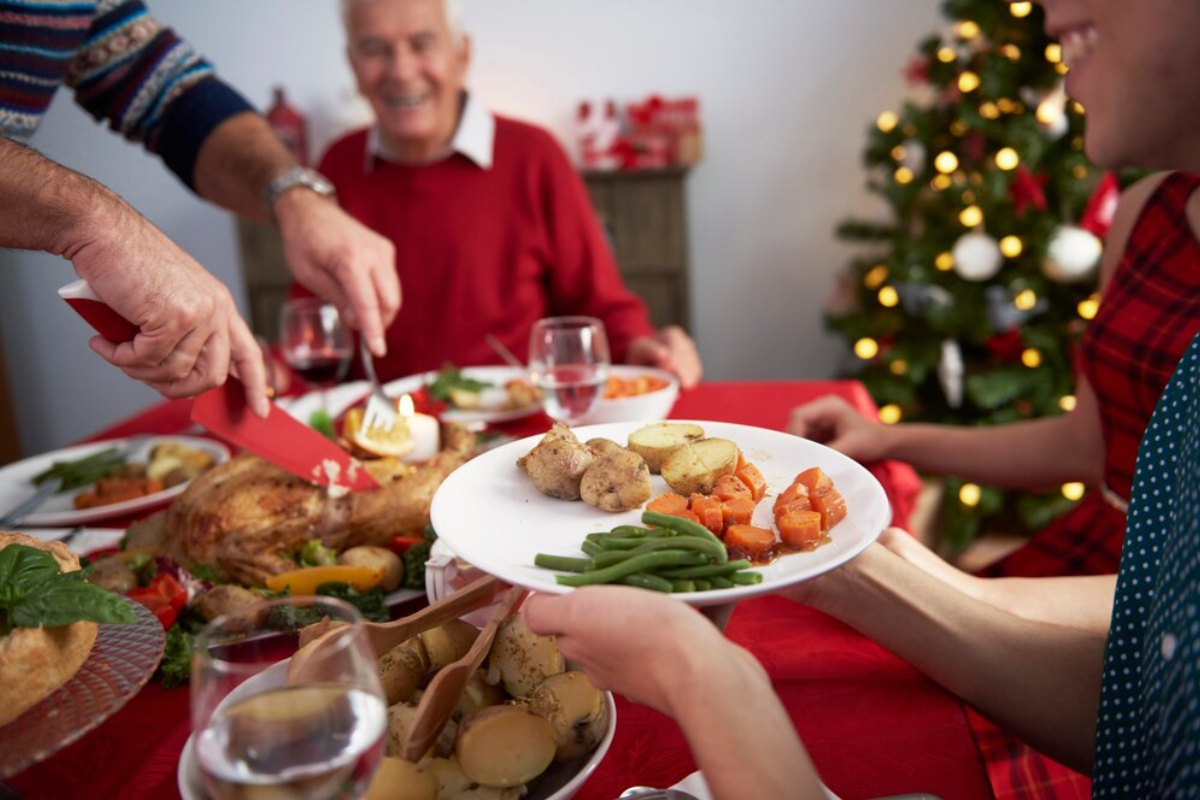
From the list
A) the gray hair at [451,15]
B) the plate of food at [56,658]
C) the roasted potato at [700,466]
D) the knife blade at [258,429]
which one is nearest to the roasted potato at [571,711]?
the roasted potato at [700,466]

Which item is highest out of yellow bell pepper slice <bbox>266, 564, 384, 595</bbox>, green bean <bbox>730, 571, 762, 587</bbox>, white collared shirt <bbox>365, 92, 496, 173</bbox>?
white collared shirt <bbox>365, 92, 496, 173</bbox>

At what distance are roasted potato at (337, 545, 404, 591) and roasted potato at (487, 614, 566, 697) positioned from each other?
13.2 inches

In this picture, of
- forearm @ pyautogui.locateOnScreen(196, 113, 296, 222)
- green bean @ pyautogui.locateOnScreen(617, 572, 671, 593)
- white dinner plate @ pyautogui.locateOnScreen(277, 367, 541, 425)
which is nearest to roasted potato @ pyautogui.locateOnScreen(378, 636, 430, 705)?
green bean @ pyautogui.locateOnScreen(617, 572, 671, 593)

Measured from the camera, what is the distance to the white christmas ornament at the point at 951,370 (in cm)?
346

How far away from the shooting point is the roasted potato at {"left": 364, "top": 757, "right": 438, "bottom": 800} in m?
0.67

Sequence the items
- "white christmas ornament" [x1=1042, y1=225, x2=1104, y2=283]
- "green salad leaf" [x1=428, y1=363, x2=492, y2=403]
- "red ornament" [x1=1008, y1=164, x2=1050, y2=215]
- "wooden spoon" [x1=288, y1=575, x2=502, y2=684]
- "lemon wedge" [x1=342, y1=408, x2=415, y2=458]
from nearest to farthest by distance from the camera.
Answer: "wooden spoon" [x1=288, y1=575, x2=502, y2=684] → "lemon wedge" [x1=342, y1=408, x2=415, y2=458] → "green salad leaf" [x1=428, y1=363, x2=492, y2=403] → "white christmas ornament" [x1=1042, y1=225, x2=1104, y2=283] → "red ornament" [x1=1008, y1=164, x2=1050, y2=215]

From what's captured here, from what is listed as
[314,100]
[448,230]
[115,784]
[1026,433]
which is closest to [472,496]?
[115,784]

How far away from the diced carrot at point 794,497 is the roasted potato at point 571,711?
0.22 meters

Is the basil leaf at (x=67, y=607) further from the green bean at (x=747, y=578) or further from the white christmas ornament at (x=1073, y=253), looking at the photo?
the white christmas ornament at (x=1073, y=253)

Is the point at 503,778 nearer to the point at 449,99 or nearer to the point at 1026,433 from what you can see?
the point at 1026,433

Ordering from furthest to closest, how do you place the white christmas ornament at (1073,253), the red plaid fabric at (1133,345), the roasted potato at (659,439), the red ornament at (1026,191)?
the red ornament at (1026,191), the white christmas ornament at (1073,253), the red plaid fabric at (1133,345), the roasted potato at (659,439)

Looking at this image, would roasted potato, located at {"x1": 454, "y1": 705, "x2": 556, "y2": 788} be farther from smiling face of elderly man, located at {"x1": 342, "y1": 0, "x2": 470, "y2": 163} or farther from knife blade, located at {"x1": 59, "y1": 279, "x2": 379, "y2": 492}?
smiling face of elderly man, located at {"x1": 342, "y1": 0, "x2": 470, "y2": 163}

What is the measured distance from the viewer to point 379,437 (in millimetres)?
1407

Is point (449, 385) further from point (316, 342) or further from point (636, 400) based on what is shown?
point (636, 400)
